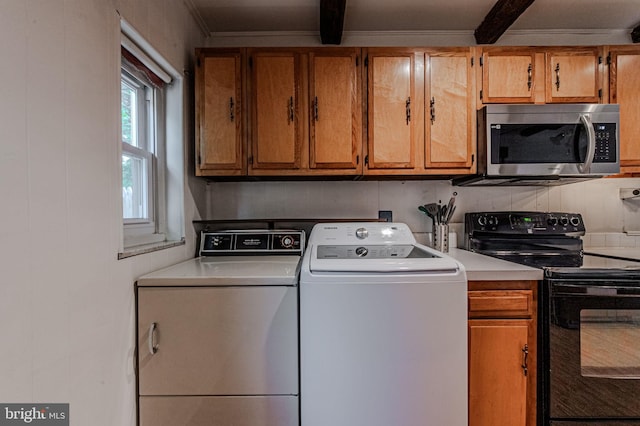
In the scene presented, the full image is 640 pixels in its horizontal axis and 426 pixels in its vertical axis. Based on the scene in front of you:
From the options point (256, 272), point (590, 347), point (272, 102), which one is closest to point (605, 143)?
point (590, 347)

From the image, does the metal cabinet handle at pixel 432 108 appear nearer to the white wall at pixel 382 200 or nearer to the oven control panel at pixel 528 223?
the white wall at pixel 382 200

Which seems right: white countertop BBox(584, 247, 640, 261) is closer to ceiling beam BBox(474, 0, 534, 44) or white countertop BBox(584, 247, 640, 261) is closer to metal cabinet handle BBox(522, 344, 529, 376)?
metal cabinet handle BBox(522, 344, 529, 376)

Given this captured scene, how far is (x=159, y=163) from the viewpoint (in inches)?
71.5

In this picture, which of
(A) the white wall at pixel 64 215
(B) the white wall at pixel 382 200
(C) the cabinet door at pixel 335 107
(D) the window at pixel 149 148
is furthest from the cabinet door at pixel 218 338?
(B) the white wall at pixel 382 200

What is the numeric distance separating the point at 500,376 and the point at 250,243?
1.39m

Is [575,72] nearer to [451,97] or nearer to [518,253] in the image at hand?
[451,97]

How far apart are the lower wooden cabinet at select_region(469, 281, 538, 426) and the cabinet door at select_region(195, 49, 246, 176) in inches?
58.4

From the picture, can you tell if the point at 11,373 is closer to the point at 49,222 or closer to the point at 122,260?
the point at 49,222

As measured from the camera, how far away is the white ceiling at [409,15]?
1.98 m

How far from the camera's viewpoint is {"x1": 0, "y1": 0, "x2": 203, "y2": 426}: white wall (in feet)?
2.68

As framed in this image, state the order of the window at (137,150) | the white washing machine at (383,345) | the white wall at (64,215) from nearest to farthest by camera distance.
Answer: the white wall at (64,215), the white washing machine at (383,345), the window at (137,150)

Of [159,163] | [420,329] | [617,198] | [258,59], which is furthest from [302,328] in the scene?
[617,198]

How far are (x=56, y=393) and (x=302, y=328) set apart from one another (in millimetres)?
733

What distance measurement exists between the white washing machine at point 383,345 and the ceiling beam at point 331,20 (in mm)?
→ 1395
